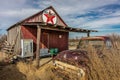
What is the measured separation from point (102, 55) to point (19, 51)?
10.4 meters

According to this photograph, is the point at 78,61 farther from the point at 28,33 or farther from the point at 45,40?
the point at 45,40

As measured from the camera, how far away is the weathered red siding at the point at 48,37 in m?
14.2

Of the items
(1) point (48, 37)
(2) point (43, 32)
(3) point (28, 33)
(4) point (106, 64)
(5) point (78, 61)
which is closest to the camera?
(4) point (106, 64)

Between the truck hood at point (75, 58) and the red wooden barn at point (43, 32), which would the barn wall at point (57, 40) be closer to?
the red wooden barn at point (43, 32)

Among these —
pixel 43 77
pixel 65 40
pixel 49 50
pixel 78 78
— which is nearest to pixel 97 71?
pixel 78 78

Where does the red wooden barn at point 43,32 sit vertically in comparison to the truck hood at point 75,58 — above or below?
above

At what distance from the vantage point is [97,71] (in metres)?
3.98

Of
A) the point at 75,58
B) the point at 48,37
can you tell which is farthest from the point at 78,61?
the point at 48,37

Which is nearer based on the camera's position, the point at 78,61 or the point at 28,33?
the point at 78,61

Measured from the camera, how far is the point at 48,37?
15797 millimetres

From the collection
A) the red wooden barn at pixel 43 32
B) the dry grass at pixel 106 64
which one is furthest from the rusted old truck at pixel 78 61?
the red wooden barn at pixel 43 32

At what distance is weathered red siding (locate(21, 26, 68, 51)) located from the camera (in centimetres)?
1419

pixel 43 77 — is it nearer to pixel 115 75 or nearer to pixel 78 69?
pixel 78 69

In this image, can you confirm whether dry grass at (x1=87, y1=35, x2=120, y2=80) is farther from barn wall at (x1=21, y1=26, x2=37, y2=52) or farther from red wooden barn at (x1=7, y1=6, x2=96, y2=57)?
barn wall at (x1=21, y1=26, x2=37, y2=52)
